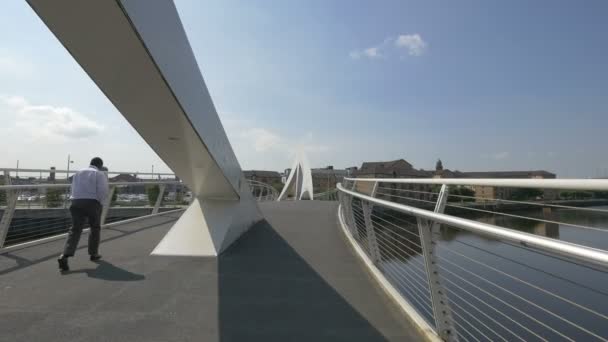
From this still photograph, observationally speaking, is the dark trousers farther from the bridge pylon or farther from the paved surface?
the bridge pylon

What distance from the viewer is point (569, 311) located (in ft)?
35.0

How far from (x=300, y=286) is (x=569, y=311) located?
11.4 meters

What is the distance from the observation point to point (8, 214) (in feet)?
15.7

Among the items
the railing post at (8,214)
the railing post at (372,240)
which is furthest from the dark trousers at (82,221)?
the railing post at (372,240)

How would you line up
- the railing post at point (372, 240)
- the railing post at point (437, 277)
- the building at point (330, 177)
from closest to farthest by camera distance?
the railing post at point (437, 277), the railing post at point (372, 240), the building at point (330, 177)

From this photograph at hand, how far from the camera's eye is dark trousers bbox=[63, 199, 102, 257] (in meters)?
3.92

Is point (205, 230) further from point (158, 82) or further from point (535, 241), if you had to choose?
point (535, 241)

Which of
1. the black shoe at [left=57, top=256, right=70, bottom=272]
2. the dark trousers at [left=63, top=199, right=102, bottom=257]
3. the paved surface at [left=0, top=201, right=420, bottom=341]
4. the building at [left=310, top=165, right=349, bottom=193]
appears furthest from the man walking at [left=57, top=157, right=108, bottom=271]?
the building at [left=310, top=165, right=349, bottom=193]

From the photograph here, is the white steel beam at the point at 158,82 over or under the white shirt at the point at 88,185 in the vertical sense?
over

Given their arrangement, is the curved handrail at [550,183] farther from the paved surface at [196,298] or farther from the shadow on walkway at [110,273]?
the shadow on walkway at [110,273]

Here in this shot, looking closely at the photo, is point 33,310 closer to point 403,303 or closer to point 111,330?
point 111,330

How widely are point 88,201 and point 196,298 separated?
2112mm

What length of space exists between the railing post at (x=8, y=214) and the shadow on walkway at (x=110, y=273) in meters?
1.63

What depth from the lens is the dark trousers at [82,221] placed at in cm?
392
